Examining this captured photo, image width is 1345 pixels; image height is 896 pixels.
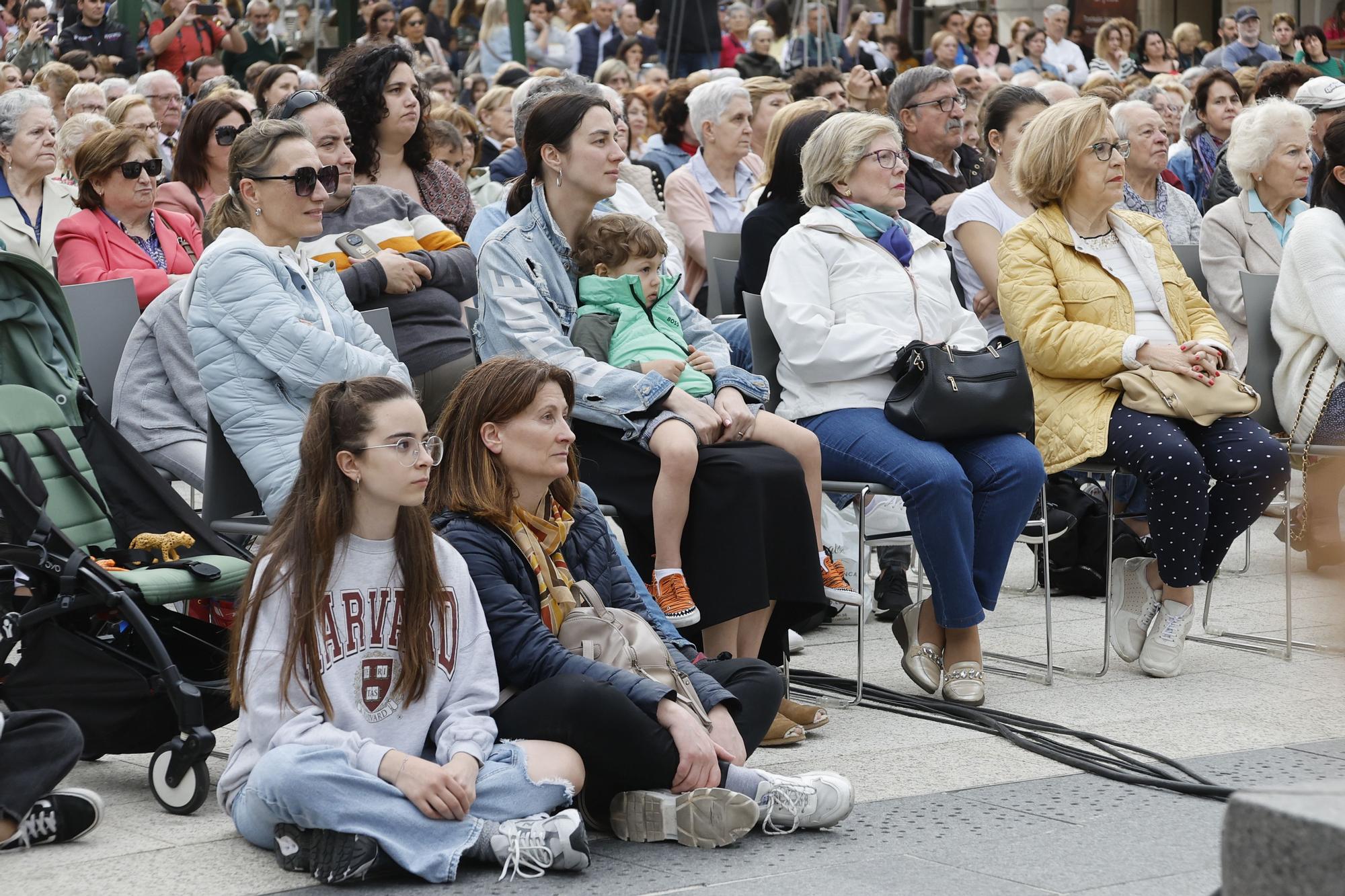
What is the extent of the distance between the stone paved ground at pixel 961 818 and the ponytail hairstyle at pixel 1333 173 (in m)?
1.73

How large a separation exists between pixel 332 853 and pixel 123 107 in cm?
587

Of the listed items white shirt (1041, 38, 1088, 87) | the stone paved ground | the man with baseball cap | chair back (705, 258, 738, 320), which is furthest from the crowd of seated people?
white shirt (1041, 38, 1088, 87)

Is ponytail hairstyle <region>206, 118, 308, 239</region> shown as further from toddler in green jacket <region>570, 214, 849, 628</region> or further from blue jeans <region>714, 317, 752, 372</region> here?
blue jeans <region>714, 317, 752, 372</region>

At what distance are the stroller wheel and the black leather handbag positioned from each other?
2.40 m

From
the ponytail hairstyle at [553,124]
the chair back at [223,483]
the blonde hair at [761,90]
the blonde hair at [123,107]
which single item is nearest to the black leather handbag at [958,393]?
the ponytail hairstyle at [553,124]

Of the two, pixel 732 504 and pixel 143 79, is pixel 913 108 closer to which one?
pixel 732 504

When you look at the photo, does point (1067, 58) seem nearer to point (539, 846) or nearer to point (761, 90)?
point (761, 90)

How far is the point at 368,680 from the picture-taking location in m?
3.60

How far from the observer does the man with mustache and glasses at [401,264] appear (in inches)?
220

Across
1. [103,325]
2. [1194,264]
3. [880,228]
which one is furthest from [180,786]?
[1194,264]

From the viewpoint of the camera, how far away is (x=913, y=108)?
7.91 metres

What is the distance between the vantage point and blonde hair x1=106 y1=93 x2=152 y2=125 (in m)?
8.31

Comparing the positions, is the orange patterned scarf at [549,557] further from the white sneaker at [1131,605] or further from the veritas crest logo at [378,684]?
the white sneaker at [1131,605]

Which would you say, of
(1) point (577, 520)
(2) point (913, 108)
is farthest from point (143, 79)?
(1) point (577, 520)
